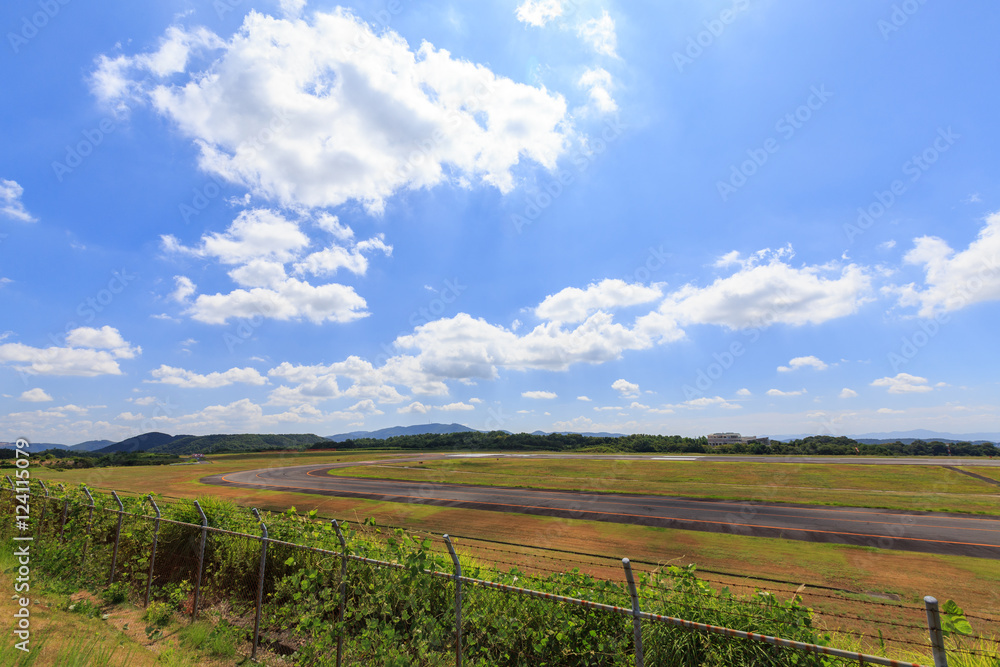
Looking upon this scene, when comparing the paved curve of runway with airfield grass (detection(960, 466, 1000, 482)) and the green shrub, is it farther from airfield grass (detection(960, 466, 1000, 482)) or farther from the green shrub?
airfield grass (detection(960, 466, 1000, 482))

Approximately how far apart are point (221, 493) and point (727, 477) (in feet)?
145

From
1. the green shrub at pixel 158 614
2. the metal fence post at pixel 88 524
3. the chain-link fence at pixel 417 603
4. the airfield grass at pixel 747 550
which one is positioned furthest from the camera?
the airfield grass at pixel 747 550

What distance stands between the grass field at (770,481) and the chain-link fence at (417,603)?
20.1 m

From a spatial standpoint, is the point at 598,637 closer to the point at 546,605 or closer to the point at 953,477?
the point at 546,605

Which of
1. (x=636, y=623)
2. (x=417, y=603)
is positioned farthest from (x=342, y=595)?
(x=636, y=623)

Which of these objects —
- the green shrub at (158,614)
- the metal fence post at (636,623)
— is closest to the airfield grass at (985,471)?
the metal fence post at (636,623)

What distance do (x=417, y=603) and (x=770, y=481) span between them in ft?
131

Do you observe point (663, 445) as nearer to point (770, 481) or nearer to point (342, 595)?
point (770, 481)

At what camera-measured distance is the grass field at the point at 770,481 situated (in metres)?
27.4

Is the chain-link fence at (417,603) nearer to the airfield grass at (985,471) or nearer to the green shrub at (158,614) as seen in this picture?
the green shrub at (158,614)

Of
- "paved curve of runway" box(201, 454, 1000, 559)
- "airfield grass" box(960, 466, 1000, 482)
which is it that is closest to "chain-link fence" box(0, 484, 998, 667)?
"paved curve of runway" box(201, 454, 1000, 559)

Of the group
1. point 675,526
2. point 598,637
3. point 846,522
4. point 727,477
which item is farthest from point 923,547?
point 727,477

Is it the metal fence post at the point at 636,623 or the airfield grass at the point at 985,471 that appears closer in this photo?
the metal fence post at the point at 636,623

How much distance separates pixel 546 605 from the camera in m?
5.90
